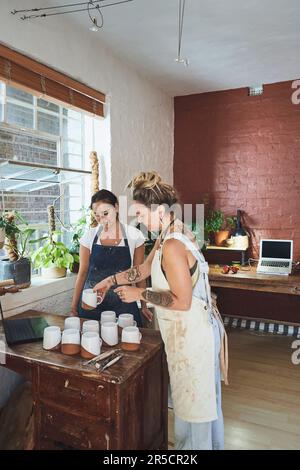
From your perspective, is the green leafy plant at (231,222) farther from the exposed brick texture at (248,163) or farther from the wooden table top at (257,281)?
the wooden table top at (257,281)

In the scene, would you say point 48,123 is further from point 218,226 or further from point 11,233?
point 218,226

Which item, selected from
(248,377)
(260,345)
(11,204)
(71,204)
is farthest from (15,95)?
(260,345)

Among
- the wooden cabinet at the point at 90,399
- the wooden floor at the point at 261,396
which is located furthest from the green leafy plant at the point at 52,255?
the wooden floor at the point at 261,396

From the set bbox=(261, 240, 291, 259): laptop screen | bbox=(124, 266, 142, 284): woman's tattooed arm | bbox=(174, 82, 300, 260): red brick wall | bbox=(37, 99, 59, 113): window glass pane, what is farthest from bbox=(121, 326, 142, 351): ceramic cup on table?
bbox=(174, 82, 300, 260): red brick wall

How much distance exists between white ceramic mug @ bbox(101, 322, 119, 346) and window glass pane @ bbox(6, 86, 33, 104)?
171cm

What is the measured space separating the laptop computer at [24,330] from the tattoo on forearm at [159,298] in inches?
24.2

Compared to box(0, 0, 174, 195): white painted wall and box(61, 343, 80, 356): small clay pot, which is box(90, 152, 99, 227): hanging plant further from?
box(61, 343, 80, 356): small clay pot

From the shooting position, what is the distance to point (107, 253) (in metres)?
2.42

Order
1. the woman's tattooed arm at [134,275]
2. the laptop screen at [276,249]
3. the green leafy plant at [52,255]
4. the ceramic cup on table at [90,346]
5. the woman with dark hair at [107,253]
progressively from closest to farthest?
the ceramic cup on table at [90,346] < the woman's tattooed arm at [134,275] < the woman with dark hair at [107,253] < the green leafy plant at [52,255] < the laptop screen at [276,249]

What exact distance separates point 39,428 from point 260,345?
2.73 metres

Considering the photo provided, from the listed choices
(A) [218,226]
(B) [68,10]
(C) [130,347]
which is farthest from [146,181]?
(A) [218,226]

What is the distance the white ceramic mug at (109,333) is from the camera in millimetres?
1774

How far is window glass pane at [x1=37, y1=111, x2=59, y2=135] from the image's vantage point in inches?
108

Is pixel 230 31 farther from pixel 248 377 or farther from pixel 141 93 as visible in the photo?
pixel 248 377
